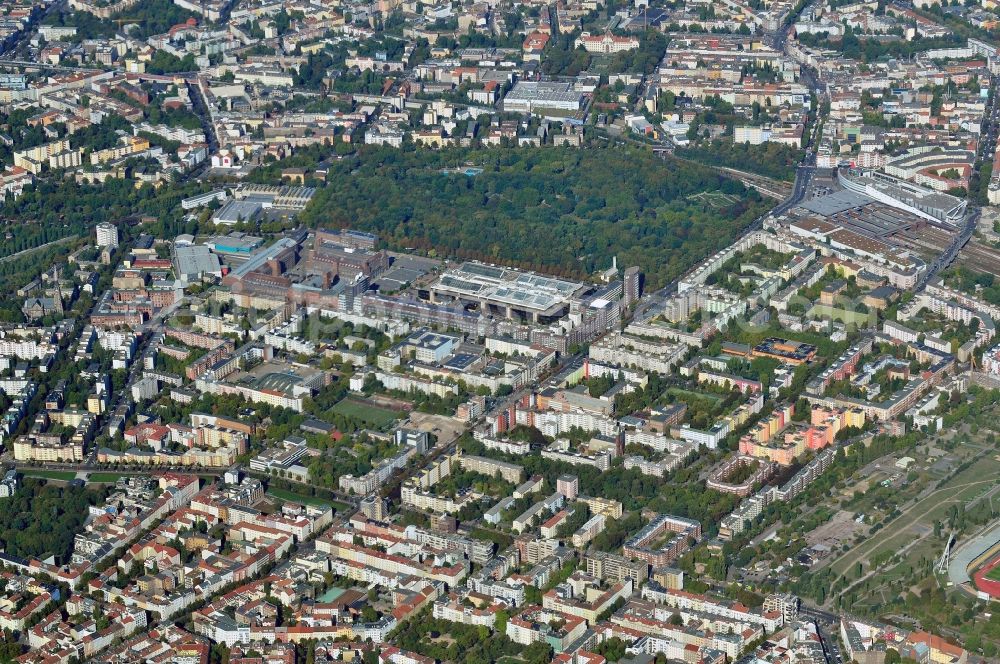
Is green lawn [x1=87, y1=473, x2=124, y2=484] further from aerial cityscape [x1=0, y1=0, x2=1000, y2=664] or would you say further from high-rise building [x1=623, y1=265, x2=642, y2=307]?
high-rise building [x1=623, y1=265, x2=642, y2=307]

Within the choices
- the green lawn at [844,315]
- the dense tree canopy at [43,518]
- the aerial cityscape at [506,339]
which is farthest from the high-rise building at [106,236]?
the green lawn at [844,315]

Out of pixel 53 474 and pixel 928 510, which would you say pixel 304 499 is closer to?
pixel 53 474

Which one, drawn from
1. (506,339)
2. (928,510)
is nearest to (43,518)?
(506,339)

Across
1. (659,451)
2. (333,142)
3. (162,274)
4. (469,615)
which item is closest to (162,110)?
(333,142)

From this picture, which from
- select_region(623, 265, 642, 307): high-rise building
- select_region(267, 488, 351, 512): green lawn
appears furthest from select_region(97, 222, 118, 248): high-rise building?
select_region(267, 488, 351, 512): green lawn

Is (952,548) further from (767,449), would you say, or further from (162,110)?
(162,110)
